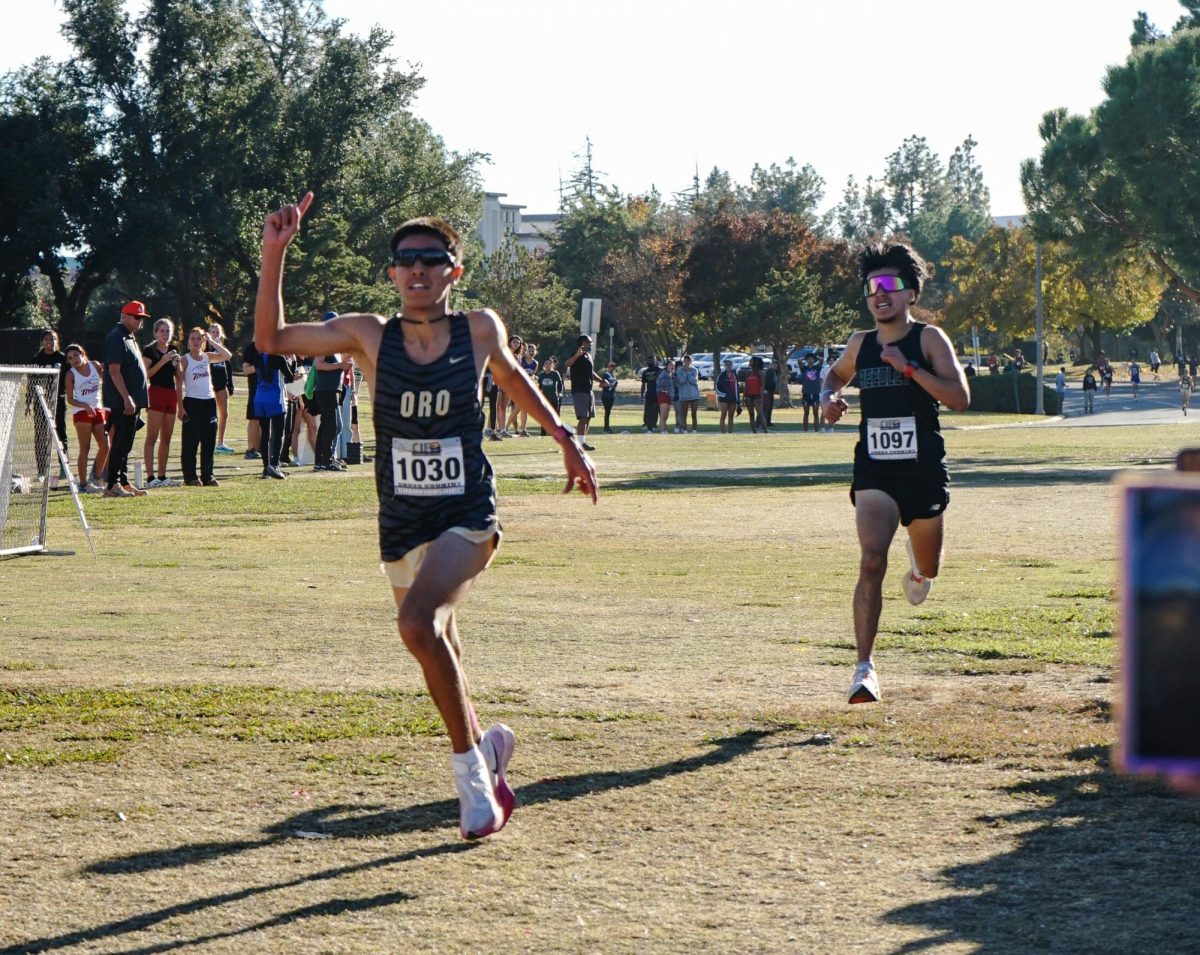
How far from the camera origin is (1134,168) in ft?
131

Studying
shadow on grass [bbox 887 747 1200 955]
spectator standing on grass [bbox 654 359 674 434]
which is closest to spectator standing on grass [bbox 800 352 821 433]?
spectator standing on grass [bbox 654 359 674 434]

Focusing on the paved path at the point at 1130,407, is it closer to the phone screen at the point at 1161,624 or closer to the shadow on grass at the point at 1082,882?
the shadow on grass at the point at 1082,882

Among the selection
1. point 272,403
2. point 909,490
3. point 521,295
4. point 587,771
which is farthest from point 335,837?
point 521,295

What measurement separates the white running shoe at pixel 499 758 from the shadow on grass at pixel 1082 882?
1479mm

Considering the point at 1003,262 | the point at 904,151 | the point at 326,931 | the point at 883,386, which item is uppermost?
the point at 904,151

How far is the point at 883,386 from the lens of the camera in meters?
8.09

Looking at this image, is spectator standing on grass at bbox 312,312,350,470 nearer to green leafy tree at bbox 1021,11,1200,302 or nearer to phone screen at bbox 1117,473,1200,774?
green leafy tree at bbox 1021,11,1200,302

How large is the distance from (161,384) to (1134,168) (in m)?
26.5

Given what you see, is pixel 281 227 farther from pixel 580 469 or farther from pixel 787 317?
pixel 787 317

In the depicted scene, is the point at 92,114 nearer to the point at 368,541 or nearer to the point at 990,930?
the point at 368,541

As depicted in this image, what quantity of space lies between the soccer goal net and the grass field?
21.5 inches

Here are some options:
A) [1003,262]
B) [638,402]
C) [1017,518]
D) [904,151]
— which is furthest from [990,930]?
[904,151]

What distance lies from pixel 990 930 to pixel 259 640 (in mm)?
6151

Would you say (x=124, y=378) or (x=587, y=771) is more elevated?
(x=124, y=378)
